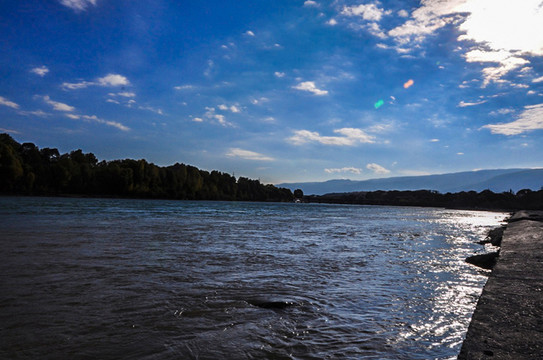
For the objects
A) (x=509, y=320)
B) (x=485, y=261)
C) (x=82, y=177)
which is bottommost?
(x=485, y=261)

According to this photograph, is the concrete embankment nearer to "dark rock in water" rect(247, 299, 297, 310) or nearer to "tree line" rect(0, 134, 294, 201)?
"dark rock in water" rect(247, 299, 297, 310)

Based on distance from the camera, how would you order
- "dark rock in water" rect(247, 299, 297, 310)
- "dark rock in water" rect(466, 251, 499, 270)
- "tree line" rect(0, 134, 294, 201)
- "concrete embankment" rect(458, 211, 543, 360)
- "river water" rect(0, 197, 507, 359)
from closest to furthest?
"concrete embankment" rect(458, 211, 543, 360), "river water" rect(0, 197, 507, 359), "dark rock in water" rect(247, 299, 297, 310), "dark rock in water" rect(466, 251, 499, 270), "tree line" rect(0, 134, 294, 201)

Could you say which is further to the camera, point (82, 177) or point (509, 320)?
point (82, 177)

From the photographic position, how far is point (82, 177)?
132 meters

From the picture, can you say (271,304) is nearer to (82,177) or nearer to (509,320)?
(509,320)

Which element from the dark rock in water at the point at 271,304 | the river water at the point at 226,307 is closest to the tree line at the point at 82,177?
the river water at the point at 226,307

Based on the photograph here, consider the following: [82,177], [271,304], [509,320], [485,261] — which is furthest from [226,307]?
[82,177]

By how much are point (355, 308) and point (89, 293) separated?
5307mm

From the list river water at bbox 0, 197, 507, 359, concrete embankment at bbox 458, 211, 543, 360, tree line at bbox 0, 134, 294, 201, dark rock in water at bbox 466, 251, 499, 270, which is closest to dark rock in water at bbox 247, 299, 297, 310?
river water at bbox 0, 197, 507, 359

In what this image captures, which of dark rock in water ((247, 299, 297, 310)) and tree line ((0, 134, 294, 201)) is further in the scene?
tree line ((0, 134, 294, 201))

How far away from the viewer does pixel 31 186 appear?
11100 cm

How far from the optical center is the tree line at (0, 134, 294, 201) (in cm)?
10581

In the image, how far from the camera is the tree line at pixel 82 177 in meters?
106

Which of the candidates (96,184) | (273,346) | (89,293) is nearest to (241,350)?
(273,346)
